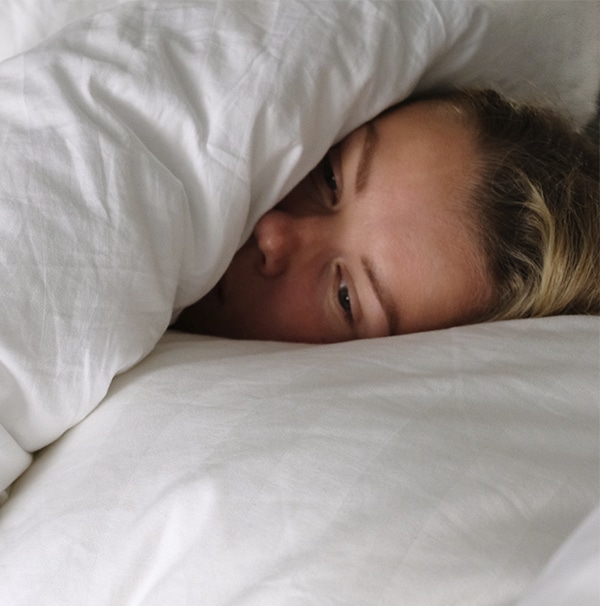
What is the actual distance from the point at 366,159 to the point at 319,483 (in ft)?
1.48

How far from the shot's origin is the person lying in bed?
0.82 meters

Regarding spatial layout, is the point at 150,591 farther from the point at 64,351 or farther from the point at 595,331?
the point at 595,331

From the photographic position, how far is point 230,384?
602mm

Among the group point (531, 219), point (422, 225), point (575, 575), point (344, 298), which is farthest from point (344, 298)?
point (575, 575)

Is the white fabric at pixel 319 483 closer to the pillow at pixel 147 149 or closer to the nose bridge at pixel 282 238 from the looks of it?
the pillow at pixel 147 149

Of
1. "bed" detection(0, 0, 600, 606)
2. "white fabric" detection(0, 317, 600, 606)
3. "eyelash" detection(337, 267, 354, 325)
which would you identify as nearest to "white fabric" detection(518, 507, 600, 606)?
"bed" detection(0, 0, 600, 606)

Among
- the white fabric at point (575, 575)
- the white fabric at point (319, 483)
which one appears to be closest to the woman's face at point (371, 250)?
the white fabric at point (319, 483)

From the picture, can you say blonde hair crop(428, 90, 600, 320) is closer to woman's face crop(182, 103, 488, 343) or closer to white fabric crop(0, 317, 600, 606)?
woman's face crop(182, 103, 488, 343)

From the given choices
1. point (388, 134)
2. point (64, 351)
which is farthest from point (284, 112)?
point (64, 351)

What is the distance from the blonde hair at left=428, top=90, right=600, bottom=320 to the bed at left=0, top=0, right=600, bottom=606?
4.8 inches

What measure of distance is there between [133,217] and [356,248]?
0.25 m

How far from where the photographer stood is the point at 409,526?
0.48 meters

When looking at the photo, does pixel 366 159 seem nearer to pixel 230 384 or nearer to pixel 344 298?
pixel 344 298

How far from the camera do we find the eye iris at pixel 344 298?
2.79 ft
